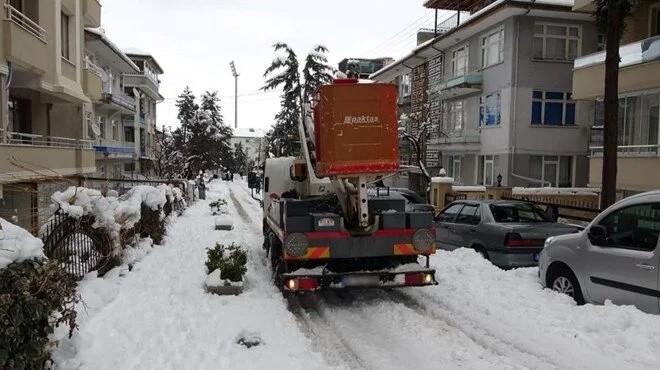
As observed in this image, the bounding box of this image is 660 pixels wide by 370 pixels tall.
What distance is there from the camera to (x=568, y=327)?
605 cm

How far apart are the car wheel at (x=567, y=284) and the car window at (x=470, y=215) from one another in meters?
3.02

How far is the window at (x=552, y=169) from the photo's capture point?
23.3m

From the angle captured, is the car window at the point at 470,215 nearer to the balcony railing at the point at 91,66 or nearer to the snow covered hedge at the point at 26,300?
the snow covered hedge at the point at 26,300

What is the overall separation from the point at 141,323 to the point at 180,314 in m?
0.64

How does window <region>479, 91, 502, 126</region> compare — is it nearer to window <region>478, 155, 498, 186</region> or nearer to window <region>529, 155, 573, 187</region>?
window <region>478, 155, 498, 186</region>

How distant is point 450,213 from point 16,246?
925 centimetres

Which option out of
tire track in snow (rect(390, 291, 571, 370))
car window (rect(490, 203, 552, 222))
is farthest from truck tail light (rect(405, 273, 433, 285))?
car window (rect(490, 203, 552, 222))

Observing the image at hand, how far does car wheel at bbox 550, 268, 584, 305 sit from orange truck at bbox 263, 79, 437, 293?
1733 mm

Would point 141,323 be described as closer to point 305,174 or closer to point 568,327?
point 305,174

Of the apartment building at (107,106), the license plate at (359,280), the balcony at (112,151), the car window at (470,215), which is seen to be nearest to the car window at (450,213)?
the car window at (470,215)

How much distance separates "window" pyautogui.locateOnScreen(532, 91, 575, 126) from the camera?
2309 cm

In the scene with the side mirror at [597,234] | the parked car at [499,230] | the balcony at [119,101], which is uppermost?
the balcony at [119,101]

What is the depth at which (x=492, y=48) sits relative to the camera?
24719 mm

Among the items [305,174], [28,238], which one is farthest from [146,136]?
[28,238]
